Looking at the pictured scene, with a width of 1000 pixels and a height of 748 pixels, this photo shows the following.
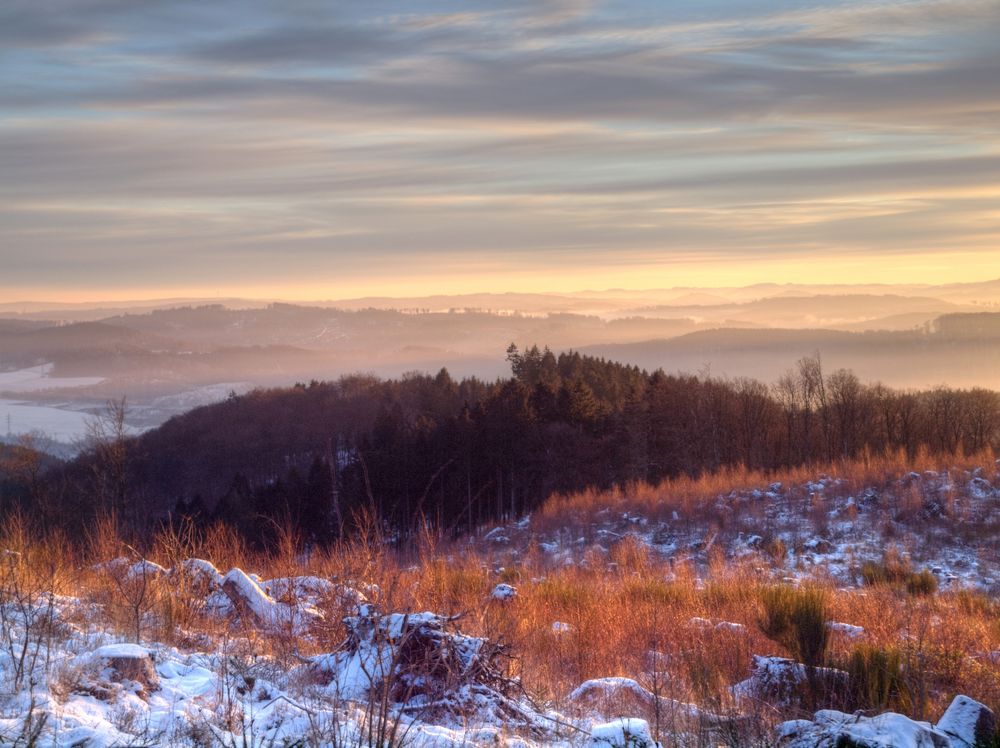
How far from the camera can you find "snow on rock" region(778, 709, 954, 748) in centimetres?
400

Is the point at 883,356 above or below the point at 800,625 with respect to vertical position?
below

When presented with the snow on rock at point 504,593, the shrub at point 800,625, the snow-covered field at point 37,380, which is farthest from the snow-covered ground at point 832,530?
the snow-covered field at point 37,380

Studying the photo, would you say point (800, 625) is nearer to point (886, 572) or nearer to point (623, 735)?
point (623, 735)

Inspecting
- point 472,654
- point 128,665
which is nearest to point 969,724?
point 472,654

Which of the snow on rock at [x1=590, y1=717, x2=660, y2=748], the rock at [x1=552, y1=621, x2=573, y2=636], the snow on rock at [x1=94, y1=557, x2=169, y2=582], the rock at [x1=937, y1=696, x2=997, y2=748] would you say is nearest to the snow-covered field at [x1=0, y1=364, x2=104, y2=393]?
the snow on rock at [x1=94, y1=557, x2=169, y2=582]

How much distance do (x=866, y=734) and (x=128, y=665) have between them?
4.32 meters

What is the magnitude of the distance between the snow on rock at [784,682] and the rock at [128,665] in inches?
156

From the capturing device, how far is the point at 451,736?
13.7 ft

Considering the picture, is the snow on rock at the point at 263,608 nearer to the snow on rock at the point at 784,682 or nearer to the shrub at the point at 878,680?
the snow on rock at the point at 784,682

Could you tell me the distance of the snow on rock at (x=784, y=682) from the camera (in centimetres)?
550

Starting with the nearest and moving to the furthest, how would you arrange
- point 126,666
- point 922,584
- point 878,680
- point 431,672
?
1. point 126,666
2. point 431,672
3. point 878,680
4. point 922,584

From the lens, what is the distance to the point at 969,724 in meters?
4.17

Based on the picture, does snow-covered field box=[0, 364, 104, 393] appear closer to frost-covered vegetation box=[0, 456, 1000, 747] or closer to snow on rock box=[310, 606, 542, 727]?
frost-covered vegetation box=[0, 456, 1000, 747]

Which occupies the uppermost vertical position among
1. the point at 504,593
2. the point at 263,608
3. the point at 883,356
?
the point at 263,608
